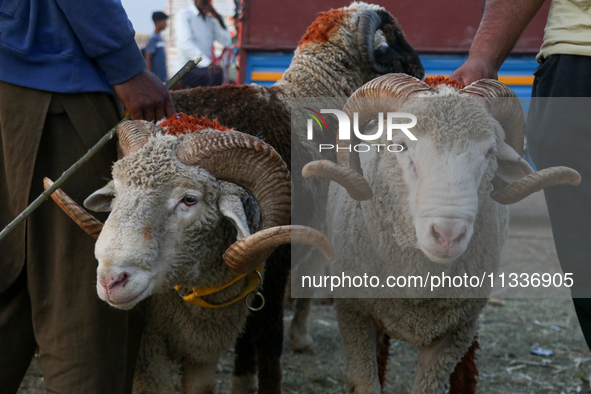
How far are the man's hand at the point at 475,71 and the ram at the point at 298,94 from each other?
122 cm

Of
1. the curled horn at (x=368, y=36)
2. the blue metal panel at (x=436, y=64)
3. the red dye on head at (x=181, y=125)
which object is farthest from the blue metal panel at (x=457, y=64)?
the red dye on head at (x=181, y=125)

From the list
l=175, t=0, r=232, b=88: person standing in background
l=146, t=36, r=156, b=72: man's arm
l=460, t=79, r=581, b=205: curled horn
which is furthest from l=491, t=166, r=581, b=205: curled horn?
l=146, t=36, r=156, b=72: man's arm

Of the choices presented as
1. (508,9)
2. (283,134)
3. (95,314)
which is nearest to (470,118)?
(508,9)

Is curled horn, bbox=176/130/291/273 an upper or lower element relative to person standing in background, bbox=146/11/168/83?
lower

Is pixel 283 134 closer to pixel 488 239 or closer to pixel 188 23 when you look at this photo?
pixel 488 239

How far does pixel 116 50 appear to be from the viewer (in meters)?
2.02

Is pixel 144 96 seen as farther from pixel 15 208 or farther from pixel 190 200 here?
pixel 15 208

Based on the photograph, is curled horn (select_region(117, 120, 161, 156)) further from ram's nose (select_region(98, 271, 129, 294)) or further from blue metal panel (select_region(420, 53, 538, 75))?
blue metal panel (select_region(420, 53, 538, 75))

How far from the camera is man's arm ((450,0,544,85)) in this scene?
2289 millimetres

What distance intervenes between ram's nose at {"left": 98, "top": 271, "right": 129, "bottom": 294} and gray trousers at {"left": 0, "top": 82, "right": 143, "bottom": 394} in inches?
11.1

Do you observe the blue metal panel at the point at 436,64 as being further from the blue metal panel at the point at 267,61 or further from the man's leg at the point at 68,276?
the man's leg at the point at 68,276

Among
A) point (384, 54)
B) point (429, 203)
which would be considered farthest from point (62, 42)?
point (384, 54)

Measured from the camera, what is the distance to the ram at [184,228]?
196 centimetres

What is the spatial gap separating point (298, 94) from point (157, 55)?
4714 millimetres
